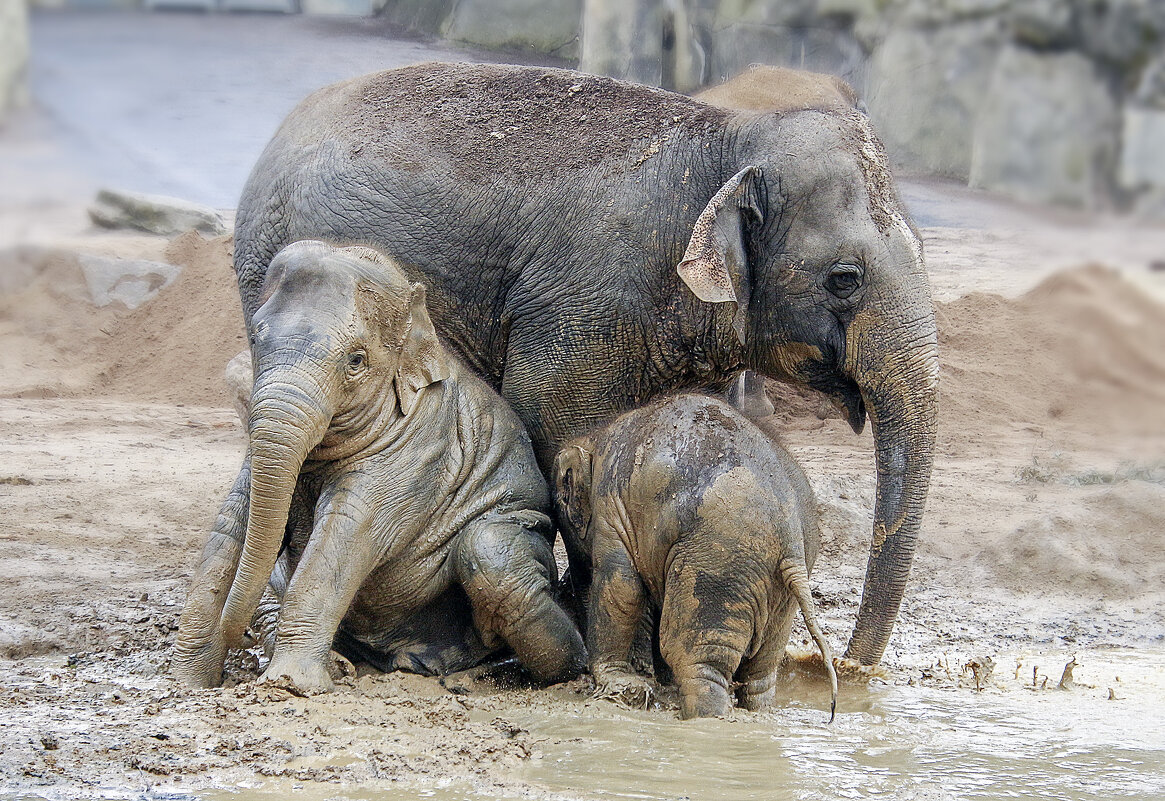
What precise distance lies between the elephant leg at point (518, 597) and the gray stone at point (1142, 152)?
395 cm

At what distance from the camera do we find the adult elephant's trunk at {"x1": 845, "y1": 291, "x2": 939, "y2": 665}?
552 centimetres

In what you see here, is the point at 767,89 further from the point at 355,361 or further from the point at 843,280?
the point at 355,361

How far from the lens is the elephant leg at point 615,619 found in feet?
17.5

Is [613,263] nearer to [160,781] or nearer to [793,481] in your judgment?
[793,481]

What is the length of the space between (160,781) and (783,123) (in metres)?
3.54

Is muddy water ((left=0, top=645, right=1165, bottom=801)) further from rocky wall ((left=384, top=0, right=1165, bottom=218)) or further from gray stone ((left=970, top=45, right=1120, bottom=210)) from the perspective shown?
gray stone ((left=970, top=45, right=1120, bottom=210))

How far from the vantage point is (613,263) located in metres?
5.91

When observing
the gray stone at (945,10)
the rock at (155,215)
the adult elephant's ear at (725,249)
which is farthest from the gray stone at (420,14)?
the gray stone at (945,10)

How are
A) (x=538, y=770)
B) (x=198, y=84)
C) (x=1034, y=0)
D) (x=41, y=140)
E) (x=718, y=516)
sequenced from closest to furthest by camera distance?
(x=1034, y=0), (x=41, y=140), (x=538, y=770), (x=718, y=516), (x=198, y=84)

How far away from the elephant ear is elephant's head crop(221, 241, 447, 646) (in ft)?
2.00

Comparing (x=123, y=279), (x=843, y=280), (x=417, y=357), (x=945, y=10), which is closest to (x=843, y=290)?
(x=843, y=280)

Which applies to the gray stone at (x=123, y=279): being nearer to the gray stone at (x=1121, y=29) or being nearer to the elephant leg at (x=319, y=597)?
the elephant leg at (x=319, y=597)

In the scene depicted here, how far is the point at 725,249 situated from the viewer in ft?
18.5

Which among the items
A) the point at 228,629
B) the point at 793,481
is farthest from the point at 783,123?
the point at 228,629
